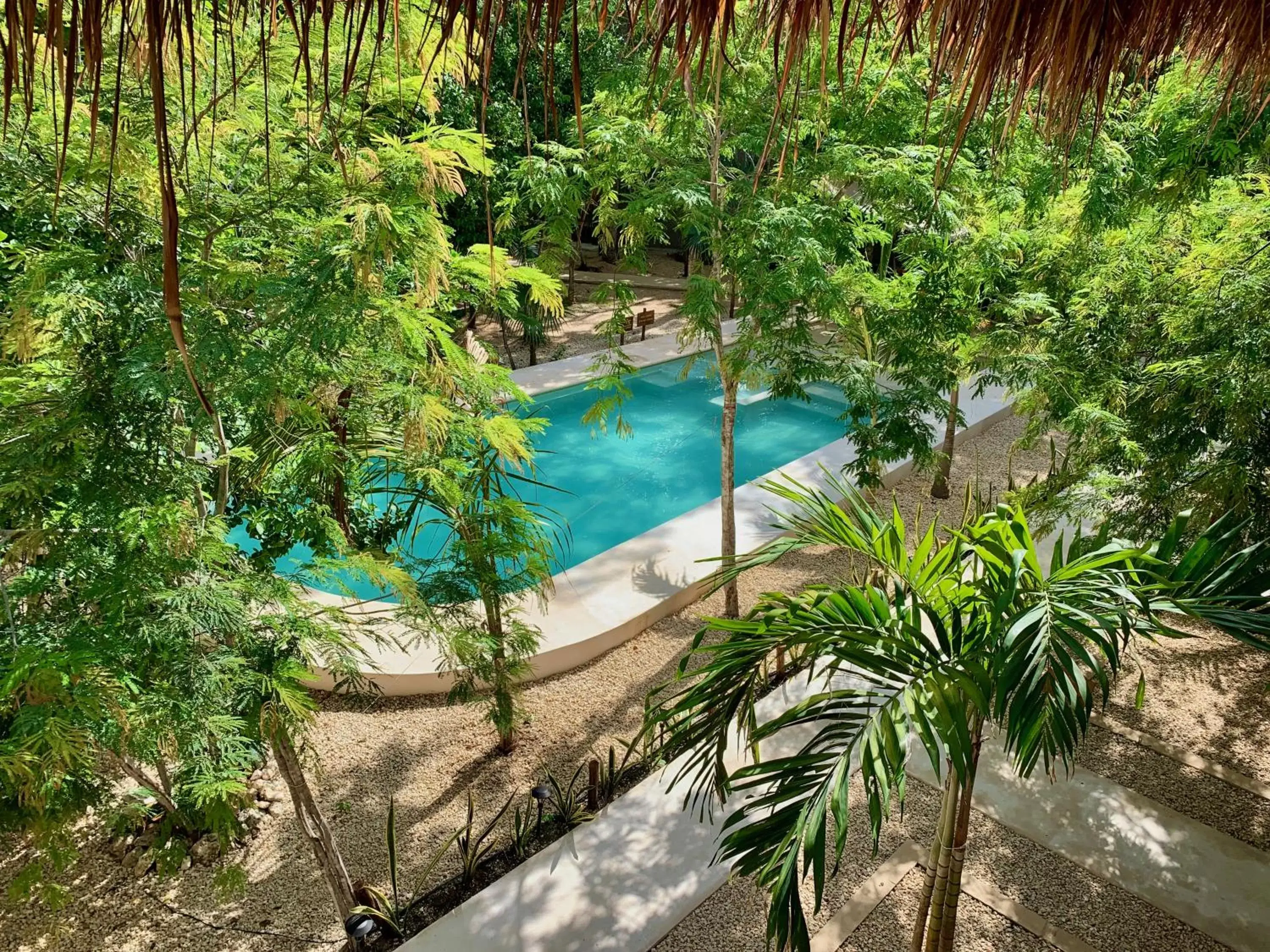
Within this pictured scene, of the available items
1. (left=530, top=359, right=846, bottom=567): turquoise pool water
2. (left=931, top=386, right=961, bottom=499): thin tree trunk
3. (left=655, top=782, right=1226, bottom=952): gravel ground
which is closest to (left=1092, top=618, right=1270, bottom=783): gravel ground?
(left=655, top=782, right=1226, bottom=952): gravel ground

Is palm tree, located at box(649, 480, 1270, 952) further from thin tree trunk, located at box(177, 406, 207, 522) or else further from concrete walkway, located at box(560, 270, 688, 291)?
concrete walkway, located at box(560, 270, 688, 291)

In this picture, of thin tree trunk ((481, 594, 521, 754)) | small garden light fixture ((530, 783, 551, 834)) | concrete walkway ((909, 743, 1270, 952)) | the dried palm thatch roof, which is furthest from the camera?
thin tree trunk ((481, 594, 521, 754))

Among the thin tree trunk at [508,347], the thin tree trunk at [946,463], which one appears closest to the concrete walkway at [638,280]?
the thin tree trunk at [508,347]

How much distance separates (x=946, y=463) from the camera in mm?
8117

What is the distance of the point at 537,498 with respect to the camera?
9062 mm

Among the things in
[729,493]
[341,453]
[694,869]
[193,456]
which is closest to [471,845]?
[694,869]

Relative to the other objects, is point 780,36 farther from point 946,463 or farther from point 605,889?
point 946,463

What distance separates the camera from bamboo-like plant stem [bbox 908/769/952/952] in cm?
279

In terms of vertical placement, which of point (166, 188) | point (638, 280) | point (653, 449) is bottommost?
point (653, 449)

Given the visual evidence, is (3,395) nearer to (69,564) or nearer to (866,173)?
(69,564)

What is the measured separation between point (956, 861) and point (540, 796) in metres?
1.97

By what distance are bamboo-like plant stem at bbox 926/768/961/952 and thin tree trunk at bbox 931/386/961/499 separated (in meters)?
5.58

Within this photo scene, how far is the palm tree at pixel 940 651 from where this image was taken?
2.09 m

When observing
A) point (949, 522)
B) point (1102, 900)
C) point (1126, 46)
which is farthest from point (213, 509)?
point (949, 522)
